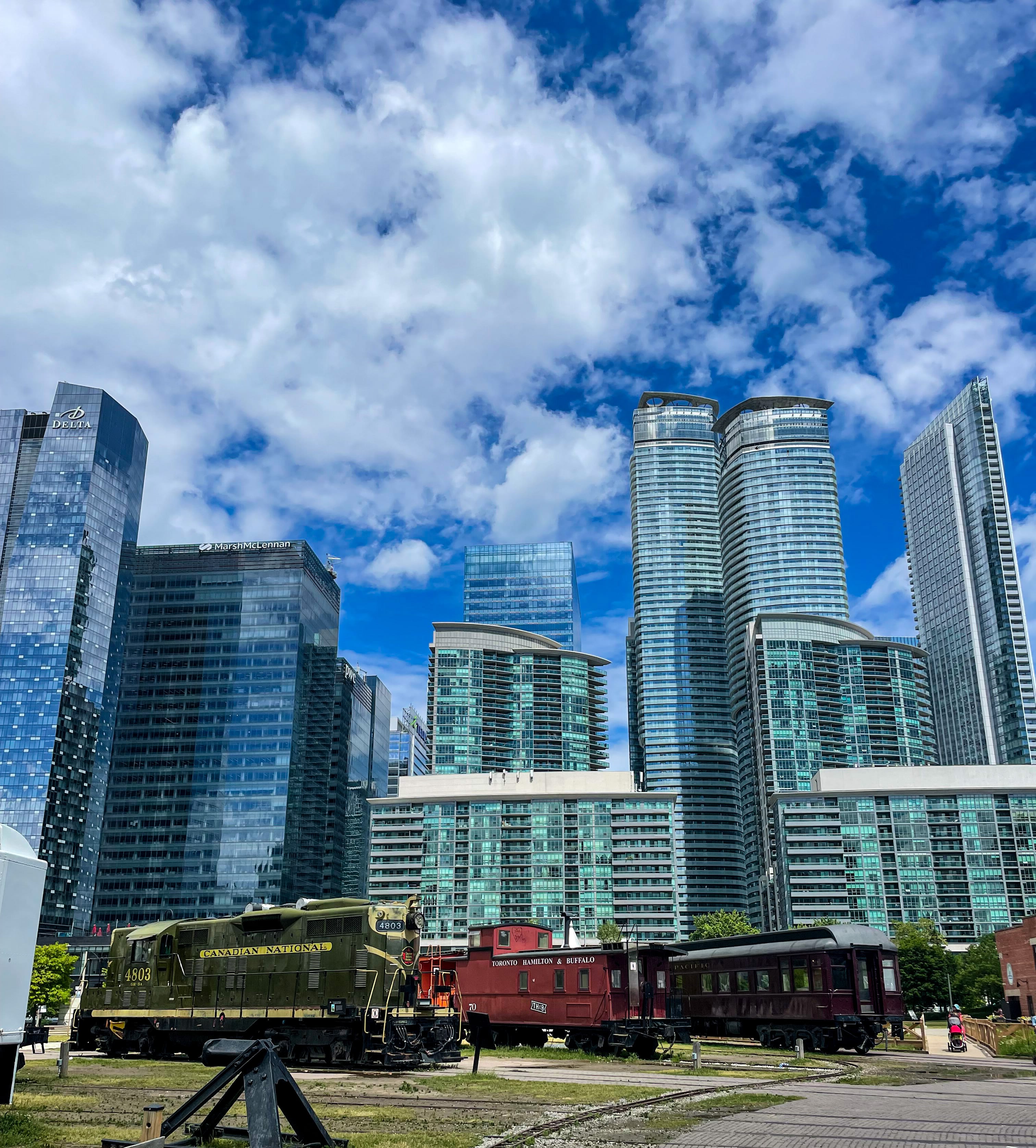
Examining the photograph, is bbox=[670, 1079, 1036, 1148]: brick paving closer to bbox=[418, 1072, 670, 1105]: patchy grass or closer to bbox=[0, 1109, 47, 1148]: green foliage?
bbox=[418, 1072, 670, 1105]: patchy grass

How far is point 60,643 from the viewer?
562 ft

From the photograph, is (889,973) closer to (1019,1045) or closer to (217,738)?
(1019,1045)

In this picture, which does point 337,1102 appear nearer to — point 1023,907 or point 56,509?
point 1023,907

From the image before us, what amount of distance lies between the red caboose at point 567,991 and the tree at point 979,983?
8151 centimetres

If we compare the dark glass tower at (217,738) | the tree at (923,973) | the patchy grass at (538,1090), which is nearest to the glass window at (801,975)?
the patchy grass at (538,1090)

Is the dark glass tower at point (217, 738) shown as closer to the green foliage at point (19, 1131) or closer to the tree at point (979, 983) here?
the tree at point (979, 983)

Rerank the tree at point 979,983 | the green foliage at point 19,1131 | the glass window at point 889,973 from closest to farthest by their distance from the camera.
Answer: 1. the green foliage at point 19,1131
2. the glass window at point 889,973
3. the tree at point 979,983

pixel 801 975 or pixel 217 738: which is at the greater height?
pixel 217 738

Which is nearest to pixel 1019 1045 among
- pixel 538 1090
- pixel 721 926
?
pixel 538 1090

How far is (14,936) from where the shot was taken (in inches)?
662

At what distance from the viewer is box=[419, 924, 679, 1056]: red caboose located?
3578 centimetres

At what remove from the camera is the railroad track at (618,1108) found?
16125mm

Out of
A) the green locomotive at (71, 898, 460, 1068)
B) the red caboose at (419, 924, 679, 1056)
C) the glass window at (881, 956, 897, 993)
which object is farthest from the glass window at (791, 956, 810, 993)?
the green locomotive at (71, 898, 460, 1068)

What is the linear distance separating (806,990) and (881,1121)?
934 inches
